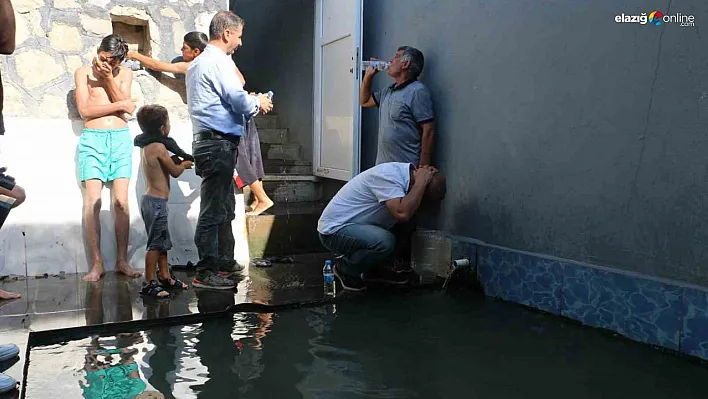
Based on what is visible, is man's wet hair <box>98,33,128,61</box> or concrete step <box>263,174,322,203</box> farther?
concrete step <box>263,174,322,203</box>

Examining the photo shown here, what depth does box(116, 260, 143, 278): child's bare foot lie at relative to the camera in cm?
478

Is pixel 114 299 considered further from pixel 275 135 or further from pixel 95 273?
pixel 275 135

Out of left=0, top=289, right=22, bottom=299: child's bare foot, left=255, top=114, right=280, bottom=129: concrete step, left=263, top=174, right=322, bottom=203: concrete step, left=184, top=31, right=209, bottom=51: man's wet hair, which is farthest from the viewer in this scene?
left=255, top=114, right=280, bottom=129: concrete step

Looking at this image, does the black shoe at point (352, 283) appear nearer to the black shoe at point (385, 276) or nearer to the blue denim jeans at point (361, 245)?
the blue denim jeans at point (361, 245)

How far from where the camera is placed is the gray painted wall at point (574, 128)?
313 centimetres

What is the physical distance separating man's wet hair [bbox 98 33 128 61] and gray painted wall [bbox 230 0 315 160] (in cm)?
310

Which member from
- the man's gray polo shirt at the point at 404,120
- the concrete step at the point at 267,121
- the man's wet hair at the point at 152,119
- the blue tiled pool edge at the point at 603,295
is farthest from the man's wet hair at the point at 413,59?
the concrete step at the point at 267,121

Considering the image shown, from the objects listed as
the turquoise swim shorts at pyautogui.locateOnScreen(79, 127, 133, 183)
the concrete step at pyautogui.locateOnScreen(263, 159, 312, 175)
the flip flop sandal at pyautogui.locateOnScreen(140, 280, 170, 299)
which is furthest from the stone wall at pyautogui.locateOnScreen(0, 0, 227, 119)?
the concrete step at pyautogui.locateOnScreen(263, 159, 312, 175)

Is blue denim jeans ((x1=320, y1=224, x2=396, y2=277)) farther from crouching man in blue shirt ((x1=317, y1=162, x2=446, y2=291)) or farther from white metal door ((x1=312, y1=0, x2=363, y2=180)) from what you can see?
white metal door ((x1=312, y1=0, x2=363, y2=180))

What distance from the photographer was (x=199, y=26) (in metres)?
5.34

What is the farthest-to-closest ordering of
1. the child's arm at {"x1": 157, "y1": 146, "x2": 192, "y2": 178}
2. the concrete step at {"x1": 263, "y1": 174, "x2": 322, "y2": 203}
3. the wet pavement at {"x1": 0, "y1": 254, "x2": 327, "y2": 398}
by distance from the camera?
the concrete step at {"x1": 263, "y1": 174, "x2": 322, "y2": 203}, the child's arm at {"x1": 157, "y1": 146, "x2": 192, "y2": 178}, the wet pavement at {"x1": 0, "y1": 254, "x2": 327, "y2": 398}

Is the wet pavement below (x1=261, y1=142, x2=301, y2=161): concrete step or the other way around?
below

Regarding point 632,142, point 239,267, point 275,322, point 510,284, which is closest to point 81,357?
point 275,322

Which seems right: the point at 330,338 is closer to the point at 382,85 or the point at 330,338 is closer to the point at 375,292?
the point at 375,292
